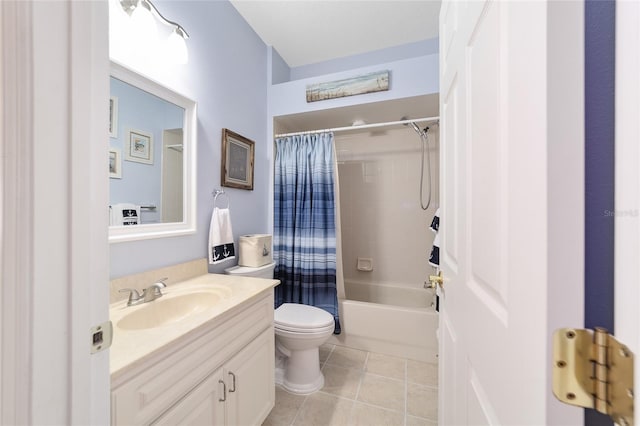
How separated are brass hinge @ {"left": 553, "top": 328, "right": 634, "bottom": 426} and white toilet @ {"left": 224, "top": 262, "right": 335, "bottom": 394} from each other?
55.7 inches

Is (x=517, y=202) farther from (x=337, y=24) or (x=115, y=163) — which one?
(x=337, y=24)

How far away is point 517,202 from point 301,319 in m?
1.51

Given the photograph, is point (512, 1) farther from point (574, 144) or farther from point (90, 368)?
point (90, 368)

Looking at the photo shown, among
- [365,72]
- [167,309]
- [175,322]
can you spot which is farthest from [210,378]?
[365,72]

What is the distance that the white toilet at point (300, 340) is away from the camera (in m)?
1.57

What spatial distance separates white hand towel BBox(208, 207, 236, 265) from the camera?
5.13 ft

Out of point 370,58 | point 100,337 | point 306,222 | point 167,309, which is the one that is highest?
point 370,58

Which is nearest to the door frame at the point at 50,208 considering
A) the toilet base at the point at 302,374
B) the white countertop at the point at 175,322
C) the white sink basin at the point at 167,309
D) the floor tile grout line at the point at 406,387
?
the white countertop at the point at 175,322

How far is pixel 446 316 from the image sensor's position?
A: 35.0 inches

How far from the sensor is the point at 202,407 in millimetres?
915

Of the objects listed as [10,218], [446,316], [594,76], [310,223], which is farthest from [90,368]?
[310,223]

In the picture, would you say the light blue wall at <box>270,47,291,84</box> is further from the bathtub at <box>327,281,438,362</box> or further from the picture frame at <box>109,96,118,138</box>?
the bathtub at <box>327,281,438,362</box>

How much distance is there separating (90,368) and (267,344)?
93 centimetres

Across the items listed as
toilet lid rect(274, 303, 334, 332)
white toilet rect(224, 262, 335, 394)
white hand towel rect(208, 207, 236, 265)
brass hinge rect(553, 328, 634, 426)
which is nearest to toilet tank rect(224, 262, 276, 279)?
white toilet rect(224, 262, 335, 394)
